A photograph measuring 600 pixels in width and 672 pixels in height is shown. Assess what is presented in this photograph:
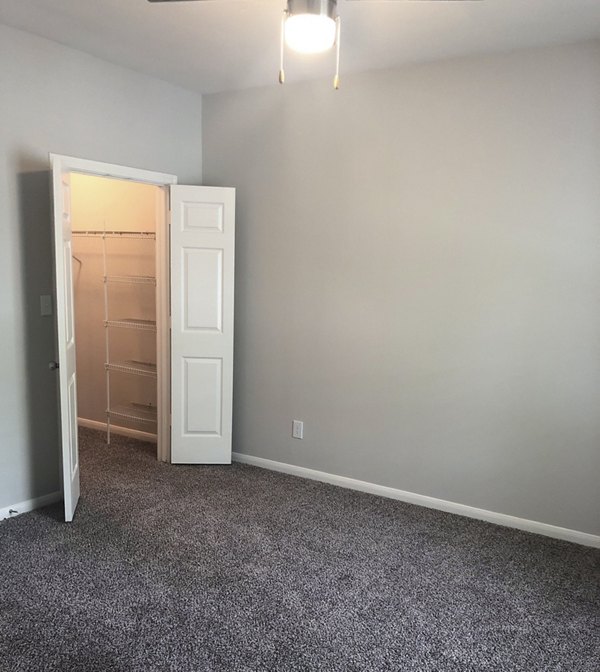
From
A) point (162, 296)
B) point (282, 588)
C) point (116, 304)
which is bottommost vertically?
point (282, 588)

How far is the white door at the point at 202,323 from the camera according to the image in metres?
3.87

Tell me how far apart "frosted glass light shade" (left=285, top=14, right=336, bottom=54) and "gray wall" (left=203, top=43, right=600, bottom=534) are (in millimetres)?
1291

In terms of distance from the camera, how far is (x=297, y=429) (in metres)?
3.98

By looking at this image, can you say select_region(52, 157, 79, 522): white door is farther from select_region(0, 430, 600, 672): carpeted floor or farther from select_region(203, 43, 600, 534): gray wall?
select_region(203, 43, 600, 534): gray wall

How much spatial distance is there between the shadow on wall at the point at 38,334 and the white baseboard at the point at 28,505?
4 centimetres

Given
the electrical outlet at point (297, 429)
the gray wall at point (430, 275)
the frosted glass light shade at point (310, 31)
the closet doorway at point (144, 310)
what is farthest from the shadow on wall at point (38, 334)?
the frosted glass light shade at point (310, 31)

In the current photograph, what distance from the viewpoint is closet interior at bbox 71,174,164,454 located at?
14.7 feet

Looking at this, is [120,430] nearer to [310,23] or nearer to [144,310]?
[144,310]

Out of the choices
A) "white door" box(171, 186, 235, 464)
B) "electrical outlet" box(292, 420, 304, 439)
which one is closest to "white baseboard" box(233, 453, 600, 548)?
"electrical outlet" box(292, 420, 304, 439)

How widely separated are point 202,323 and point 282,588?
201 cm

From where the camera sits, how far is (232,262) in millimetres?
3930

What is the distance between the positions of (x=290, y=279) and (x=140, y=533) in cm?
191

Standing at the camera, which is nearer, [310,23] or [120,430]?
[310,23]

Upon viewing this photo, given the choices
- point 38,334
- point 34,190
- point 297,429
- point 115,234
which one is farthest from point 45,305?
point 297,429
